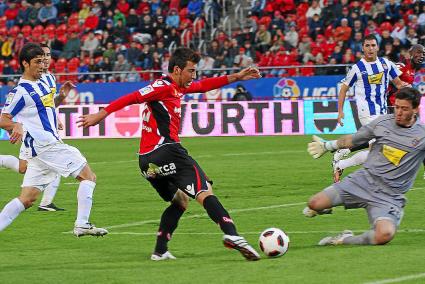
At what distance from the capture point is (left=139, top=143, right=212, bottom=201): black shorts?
9594mm

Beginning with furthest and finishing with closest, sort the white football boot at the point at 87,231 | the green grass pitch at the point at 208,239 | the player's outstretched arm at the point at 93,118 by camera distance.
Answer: the white football boot at the point at 87,231 → the player's outstretched arm at the point at 93,118 → the green grass pitch at the point at 208,239

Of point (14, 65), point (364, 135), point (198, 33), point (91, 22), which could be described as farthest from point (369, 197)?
point (91, 22)

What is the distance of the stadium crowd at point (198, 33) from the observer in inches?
1226

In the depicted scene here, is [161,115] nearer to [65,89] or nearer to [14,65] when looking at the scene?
[65,89]

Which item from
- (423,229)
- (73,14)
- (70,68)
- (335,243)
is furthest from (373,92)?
(73,14)

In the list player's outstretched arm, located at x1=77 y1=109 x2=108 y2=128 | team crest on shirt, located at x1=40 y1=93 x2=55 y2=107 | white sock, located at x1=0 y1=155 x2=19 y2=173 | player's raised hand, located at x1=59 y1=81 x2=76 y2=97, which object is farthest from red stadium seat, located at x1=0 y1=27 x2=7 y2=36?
player's outstretched arm, located at x1=77 y1=109 x2=108 y2=128

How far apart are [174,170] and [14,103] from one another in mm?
2275

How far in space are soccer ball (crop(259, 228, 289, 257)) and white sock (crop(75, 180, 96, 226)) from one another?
2.05 meters

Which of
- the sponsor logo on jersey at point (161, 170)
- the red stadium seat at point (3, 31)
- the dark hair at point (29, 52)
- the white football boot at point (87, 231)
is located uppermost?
the dark hair at point (29, 52)

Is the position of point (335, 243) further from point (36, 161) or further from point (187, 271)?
point (36, 161)

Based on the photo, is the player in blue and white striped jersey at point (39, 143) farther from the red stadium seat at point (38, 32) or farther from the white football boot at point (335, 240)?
the red stadium seat at point (38, 32)

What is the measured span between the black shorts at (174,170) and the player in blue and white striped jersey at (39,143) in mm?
1238

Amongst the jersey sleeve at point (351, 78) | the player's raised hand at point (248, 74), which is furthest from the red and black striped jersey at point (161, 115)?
the jersey sleeve at point (351, 78)

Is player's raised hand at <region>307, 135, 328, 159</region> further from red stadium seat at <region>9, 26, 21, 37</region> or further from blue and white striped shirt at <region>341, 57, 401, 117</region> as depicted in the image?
red stadium seat at <region>9, 26, 21, 37</region>
